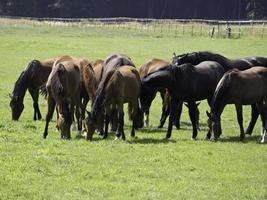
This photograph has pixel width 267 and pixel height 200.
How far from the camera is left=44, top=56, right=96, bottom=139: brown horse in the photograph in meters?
13.5

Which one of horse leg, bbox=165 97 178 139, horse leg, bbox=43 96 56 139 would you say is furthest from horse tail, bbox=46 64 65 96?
horse leg, bbox=165 97 178 139

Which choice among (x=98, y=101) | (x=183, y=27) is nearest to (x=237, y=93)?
(x=98, y=101)

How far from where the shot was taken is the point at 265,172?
10969 millimetres

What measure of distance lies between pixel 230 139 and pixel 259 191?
533 centimetres

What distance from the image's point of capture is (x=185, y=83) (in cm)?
1472

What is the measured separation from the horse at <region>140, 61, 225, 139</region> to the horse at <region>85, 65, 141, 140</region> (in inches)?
24.3

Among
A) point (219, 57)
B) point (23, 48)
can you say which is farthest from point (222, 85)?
point (23, 48)

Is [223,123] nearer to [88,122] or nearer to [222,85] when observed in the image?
[222,85]

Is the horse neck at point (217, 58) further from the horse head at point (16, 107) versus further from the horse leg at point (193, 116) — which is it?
the horse head at point (16, 107)

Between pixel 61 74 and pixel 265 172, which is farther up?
pixel 61 74

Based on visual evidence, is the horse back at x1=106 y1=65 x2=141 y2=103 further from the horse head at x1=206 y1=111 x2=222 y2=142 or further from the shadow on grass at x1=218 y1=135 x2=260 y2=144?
the shadow on grass at x1=218 y1=135 x2=260 y2=144

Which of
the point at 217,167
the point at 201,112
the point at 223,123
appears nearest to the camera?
the point at 217,167

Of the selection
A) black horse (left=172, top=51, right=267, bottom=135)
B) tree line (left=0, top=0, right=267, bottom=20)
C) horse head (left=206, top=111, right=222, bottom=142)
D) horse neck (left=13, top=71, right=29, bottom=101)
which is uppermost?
black horse (left=172, top=51, right=267, bottom=135)

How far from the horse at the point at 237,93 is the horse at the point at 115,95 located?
1.93m
